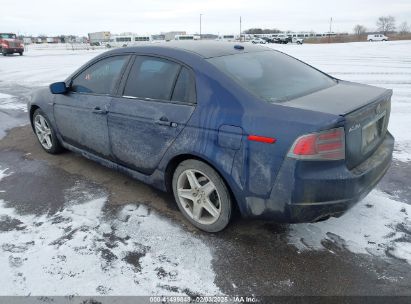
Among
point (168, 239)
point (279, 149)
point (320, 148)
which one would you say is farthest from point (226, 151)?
point (168, 239)

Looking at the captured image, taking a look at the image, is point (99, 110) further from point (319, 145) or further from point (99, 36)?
point (99, 36)

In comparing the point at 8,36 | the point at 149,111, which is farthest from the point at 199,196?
the point at 8,36

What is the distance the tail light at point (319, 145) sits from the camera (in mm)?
2406

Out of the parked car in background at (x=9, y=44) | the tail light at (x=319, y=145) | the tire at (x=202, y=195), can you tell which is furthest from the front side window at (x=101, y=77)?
the parked car in background at (x=9, y=44)

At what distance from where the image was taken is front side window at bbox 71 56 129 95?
3.82 m

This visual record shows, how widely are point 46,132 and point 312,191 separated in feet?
13.2

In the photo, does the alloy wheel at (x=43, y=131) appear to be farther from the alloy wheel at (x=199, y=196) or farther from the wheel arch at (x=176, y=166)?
the alloy wheel at (x=199, y=196)

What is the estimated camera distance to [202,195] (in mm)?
3154

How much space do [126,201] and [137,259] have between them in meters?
1.05

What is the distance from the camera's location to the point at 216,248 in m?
3.01

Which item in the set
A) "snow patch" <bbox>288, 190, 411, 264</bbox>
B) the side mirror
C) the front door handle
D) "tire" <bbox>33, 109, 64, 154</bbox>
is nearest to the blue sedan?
the front door handle

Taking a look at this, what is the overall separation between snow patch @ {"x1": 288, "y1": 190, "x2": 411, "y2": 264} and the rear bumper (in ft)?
1.61

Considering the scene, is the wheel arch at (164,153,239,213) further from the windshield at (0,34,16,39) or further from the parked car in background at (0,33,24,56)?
the windshield at (0,34,16,39)

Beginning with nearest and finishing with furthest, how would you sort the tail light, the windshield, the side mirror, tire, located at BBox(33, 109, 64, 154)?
the tail light < the side mirror < tire, located at BBox(33, 109, 64, 154) < the windshield
